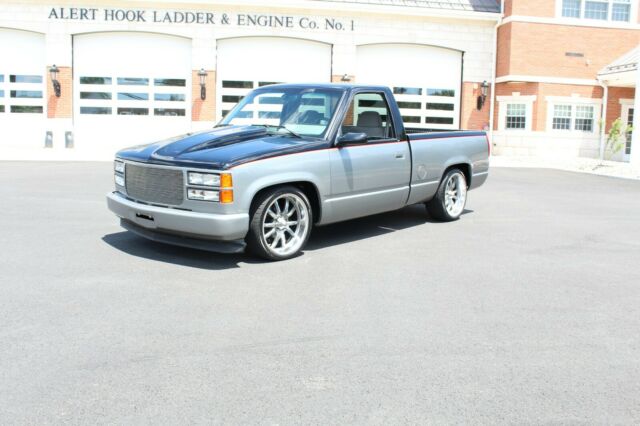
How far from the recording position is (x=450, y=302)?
5.18m

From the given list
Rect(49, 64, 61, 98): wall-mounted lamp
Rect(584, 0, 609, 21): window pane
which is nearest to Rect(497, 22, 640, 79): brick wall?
Rect(584, 0, 609, 21): window pane

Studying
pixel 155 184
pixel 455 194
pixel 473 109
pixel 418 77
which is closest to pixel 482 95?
pixel 473 109

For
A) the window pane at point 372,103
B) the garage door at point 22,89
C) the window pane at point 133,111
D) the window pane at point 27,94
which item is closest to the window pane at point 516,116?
the window pane at point 133,111

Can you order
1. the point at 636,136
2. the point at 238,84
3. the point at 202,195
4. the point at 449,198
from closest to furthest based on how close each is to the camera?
the point at 202,195, the point at 449,198, the point at 636,136, the point at 238,84

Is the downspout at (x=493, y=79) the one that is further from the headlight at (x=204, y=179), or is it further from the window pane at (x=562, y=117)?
the headlight at (x=204, y=179)

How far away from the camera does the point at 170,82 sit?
984 inches

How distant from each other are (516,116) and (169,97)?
14106 mm

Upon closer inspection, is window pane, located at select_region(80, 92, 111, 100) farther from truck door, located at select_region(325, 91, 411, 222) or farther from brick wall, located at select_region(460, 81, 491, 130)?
truck door, located at select_region(325, 91, 411, 222)

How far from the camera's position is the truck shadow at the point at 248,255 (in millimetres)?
6438

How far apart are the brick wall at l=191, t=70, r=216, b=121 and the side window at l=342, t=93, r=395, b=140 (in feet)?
58.8

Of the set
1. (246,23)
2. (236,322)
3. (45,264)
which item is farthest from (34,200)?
(246,23)

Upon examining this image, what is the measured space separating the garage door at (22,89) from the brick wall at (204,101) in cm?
580

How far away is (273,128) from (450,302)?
10.3 ft

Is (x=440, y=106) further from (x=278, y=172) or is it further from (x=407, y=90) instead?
(x=278, y=172)
